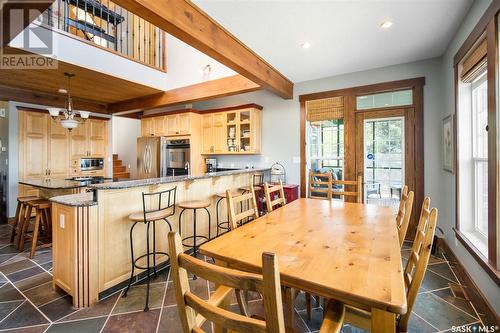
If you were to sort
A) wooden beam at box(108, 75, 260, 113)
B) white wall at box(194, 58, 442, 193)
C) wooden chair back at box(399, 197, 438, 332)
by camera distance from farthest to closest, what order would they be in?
wooden beam at box(108, 75, 260, 113) < white wall at box(194, 58, 442, 193) < wooden chair back at box(399, 197, 438, 332)

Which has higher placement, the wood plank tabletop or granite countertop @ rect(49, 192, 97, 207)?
granite countertop @ rect(49, 192, 97, 207)

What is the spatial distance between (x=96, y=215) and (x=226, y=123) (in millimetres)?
3338

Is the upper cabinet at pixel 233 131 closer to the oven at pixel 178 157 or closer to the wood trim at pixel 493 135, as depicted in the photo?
the oven at pixel 178 157

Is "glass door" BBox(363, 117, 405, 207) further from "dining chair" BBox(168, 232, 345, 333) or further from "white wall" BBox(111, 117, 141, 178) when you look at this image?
"white wall" BBox(111, 117, 141, 178)

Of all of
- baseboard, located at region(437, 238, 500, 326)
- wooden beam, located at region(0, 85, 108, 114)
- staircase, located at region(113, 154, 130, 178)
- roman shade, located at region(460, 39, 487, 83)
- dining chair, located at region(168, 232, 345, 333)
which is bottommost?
baseboard, located at region(437, 238, 500, 326)

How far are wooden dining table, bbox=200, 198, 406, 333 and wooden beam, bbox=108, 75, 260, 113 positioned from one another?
242 centimetres

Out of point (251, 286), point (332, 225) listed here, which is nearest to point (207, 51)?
point (332, 225)

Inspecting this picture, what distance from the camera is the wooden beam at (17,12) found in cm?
145

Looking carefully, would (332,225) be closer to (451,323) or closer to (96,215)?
(451,323)

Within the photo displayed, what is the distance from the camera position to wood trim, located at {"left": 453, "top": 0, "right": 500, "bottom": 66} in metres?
1.72

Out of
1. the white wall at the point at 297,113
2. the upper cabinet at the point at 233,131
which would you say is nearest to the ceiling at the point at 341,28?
the white wall at the point at 297,113

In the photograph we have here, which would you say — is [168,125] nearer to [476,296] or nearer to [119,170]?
[119,170]

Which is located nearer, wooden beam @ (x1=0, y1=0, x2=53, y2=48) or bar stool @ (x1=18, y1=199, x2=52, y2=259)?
wooden beam @ (x1=0, y1=0, x2=53, y2=48)

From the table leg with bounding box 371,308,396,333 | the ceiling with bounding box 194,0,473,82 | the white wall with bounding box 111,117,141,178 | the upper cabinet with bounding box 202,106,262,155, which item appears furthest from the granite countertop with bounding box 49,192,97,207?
the white wall with bounding box 111,117,141,178
